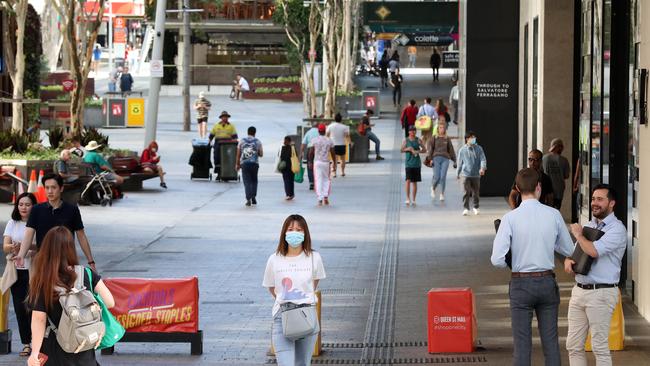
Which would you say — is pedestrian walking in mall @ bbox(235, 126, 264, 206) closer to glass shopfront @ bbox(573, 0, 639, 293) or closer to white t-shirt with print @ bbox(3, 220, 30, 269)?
glass shopfront @ bbox(573, 0, 639, 293)

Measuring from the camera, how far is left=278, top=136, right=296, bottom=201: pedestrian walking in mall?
28094mm

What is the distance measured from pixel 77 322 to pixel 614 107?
391 inches

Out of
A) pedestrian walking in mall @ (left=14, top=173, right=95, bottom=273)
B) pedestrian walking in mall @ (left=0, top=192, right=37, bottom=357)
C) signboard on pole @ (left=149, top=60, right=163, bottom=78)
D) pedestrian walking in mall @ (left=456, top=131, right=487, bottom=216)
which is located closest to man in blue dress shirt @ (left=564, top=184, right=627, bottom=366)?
pedestrian walking in mall @ (left=14, top=173, right=95, bottom=273)

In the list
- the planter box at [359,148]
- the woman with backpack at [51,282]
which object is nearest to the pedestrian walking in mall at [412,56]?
the planter box at [359,148]

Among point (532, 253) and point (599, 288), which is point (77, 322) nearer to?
point (532, 253)

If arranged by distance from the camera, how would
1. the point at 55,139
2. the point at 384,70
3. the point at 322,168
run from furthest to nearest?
the point at 384,70, the point at 55,139, the point at 322,168

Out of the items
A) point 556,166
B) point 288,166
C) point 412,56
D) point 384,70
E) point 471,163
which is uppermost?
point 412,56

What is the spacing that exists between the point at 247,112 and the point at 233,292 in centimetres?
4407

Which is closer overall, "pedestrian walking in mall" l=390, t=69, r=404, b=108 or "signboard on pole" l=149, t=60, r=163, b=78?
"signboard on pole" l=149, t=60, r=163, b=78

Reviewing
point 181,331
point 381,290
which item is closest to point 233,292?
point 381,290

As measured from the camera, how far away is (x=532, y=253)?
396 inches

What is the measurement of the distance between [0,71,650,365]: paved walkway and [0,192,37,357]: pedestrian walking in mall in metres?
0.40

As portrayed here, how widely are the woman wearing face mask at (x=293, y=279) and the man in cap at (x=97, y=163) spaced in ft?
57.1

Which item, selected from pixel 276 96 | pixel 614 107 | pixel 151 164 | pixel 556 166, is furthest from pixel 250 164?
pixel 276 96
